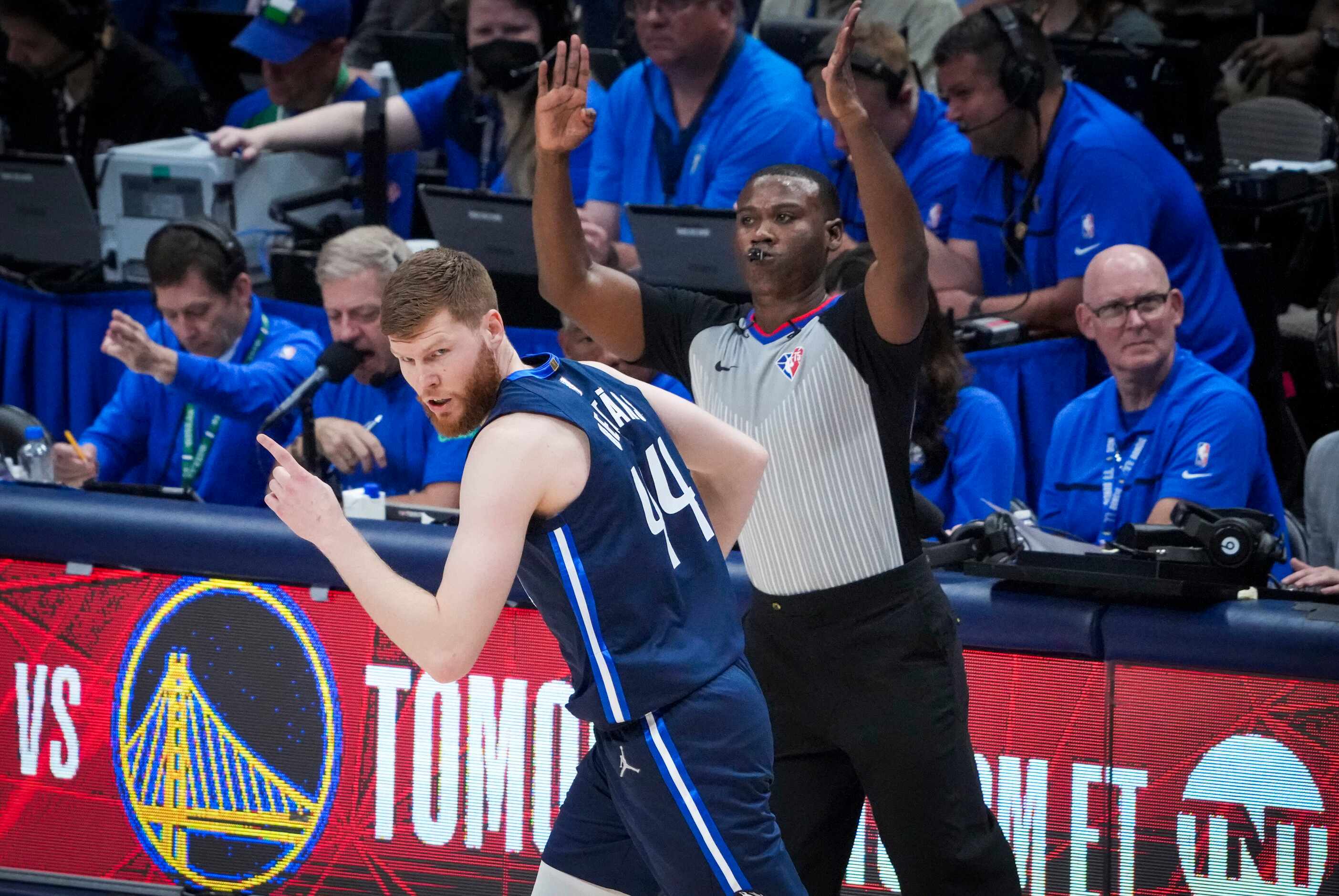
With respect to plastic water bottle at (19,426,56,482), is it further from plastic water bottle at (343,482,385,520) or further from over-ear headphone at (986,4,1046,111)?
over-ear headphone at (986,4,1046,111)

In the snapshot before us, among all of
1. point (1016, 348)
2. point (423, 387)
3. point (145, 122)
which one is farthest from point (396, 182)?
point (423, 387)

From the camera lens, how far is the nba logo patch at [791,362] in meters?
3.54

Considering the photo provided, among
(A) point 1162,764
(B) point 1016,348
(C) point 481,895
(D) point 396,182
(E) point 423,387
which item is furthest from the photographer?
(D) point 396,182

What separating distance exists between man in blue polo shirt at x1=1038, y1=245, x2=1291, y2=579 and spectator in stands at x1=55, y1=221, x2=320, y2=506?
2426mm

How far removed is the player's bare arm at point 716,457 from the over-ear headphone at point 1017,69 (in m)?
2.76

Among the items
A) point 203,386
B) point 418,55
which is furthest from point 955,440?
point 418,55

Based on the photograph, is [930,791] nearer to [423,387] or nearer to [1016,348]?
[423,387]

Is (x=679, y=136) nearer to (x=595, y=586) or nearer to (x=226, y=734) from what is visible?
(x=226, y=734)

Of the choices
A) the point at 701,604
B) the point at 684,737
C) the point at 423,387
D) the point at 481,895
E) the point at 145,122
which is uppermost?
the point at 145,122

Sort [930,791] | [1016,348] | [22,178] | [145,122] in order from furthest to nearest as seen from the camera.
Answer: [145,122] < [22,178] < [1016,348] < [930,791]

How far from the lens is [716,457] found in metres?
3.18

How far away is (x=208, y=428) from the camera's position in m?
5.53

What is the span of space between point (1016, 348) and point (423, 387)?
2.90m

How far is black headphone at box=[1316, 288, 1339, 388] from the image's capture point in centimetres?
435
